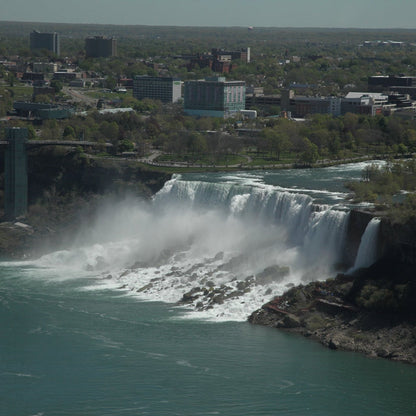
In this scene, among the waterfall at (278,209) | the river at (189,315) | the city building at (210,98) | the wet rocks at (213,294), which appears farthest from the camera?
the city building at (210,98)

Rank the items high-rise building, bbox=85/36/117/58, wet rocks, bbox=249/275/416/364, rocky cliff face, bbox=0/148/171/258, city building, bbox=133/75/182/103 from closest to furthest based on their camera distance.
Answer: wet rocks, bbox=249/275/416/364 < rocky cliff face, bbox=0/148/171/258 < city building, bbox=133/75/182/103 < high-rise building, bbox=85/36/117/58

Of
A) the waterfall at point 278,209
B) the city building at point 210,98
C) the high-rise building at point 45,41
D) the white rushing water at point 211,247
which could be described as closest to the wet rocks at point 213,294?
the white rushing water at point 211,247

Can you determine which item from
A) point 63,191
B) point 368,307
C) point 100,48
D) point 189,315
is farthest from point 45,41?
point 368,307

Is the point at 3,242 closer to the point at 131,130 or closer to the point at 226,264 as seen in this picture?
the point at 226,264

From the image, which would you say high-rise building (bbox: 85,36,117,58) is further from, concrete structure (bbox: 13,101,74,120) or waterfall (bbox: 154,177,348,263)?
waterfall (bbox: 154,177,348,263)

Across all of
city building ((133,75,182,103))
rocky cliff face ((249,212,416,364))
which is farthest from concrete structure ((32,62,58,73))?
rocky cliff face ((249,212,416,364))

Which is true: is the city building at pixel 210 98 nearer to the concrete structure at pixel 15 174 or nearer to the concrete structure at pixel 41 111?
the concrete structure at pixel 41 111

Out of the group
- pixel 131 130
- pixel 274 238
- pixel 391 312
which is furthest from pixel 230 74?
pixel 391 312
